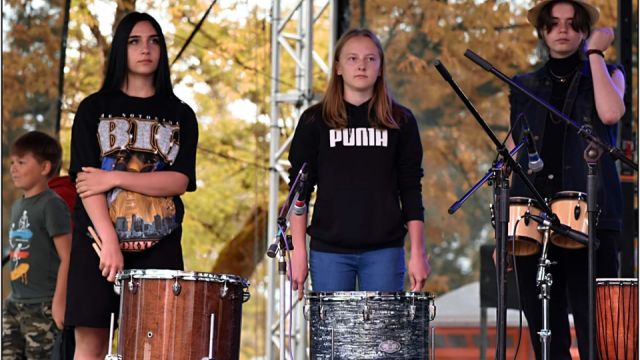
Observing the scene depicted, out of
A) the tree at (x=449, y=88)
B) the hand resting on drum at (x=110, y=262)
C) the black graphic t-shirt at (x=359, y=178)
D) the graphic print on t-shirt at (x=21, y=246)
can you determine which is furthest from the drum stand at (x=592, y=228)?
the tree at (x=449, y=88)

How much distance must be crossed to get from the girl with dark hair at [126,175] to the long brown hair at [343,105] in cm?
66

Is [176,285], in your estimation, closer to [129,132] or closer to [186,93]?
[129,132]

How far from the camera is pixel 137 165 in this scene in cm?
476

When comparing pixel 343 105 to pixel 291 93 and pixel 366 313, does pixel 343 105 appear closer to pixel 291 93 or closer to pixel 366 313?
pixel 366 313

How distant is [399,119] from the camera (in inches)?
203

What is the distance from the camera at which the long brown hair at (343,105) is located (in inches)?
200

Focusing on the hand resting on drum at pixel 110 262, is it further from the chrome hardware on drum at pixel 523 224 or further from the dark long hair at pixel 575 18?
the dark long hair at pixel 575 18

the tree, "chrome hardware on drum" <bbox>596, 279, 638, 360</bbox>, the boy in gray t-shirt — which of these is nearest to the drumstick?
the boy in gray t-shirt

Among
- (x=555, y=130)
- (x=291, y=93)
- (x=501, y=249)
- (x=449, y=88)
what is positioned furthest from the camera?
(x=449, y=88)

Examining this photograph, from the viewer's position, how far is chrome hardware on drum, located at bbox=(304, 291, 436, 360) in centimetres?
447

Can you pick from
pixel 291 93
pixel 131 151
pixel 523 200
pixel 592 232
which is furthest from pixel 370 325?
pixel 291 93

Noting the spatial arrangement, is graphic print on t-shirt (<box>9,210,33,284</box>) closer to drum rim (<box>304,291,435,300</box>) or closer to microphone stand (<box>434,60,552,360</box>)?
drum rim (<box>304,291,435,300</box>)

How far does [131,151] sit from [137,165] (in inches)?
2.6

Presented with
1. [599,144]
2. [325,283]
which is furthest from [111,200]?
[599,144]
